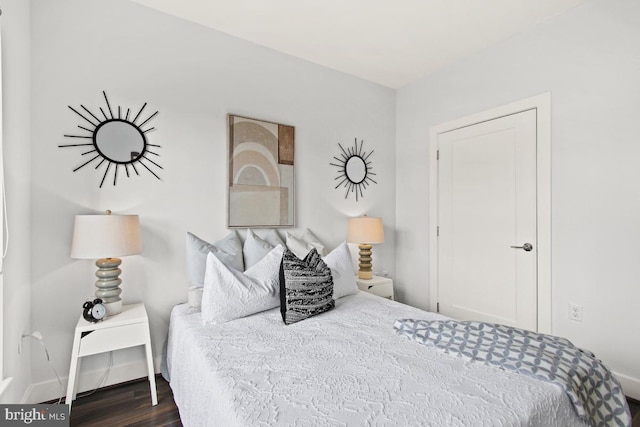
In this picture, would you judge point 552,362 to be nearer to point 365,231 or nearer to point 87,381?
point 365,231

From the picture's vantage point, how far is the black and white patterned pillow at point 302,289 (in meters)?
1.94

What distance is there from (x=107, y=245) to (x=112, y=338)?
21.2 inches

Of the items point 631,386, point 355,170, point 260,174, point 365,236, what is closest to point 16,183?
point 260,174

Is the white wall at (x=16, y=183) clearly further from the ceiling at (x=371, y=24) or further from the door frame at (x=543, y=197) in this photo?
the door frame at (x=543, y=197)

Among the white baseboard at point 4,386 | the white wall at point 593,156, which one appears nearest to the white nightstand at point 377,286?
the white wall at point 593,156

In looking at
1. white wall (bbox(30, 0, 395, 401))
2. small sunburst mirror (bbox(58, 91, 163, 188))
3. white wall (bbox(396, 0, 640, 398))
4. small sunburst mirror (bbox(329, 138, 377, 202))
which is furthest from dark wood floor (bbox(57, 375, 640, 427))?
small sunburst mirror (bbox(329, 138, 377, 202))

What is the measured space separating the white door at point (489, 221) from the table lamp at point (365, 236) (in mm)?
688

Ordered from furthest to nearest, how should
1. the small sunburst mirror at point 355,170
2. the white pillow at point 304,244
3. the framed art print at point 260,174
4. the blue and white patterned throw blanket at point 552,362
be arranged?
the small sunburst mirror at point 355,170
the white pillow at point 304,244
the framed art print at point 260,174
the blue and white patterned throw blanket at point 552,362

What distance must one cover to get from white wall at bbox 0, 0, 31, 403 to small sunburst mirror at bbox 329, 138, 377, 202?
2273 mm

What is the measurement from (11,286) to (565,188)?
11.5ft

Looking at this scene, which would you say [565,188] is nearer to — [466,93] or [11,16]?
[466,93]

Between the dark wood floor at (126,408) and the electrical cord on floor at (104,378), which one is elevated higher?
the electrical cord on floor at (104,378)

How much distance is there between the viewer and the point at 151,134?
2.34 meters

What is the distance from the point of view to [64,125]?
2.07 metres
